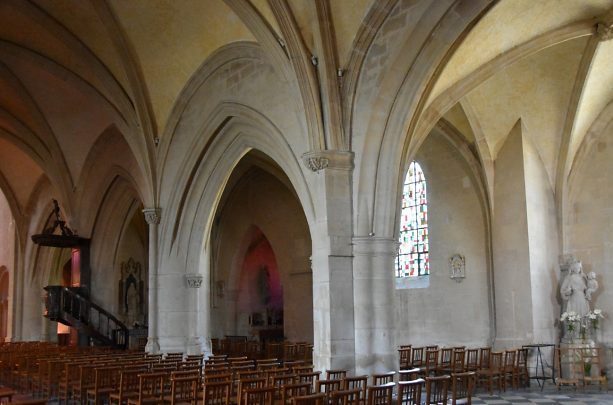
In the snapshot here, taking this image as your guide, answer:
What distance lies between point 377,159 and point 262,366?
416 cm

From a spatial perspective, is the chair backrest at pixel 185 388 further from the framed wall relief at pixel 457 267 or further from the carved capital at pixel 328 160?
the framed wall relief at pixel 457 267

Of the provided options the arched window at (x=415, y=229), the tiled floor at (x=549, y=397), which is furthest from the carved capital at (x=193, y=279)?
the tiled floor at (x=549, y=397)

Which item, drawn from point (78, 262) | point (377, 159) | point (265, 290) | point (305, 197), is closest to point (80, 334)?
point (78, 262)

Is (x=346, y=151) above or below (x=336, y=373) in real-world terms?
above

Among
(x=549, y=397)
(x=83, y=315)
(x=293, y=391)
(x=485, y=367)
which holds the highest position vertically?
(x=83, y=315)

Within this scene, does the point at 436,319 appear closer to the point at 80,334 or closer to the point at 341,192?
the point at 341,192

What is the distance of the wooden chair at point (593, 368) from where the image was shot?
14.2m

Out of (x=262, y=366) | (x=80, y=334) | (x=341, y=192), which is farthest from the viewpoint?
(x=80, y=334)

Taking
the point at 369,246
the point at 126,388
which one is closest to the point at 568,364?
the point at 369,246

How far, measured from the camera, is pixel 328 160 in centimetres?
1216

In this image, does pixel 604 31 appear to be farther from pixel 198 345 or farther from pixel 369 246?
pixel 198 345

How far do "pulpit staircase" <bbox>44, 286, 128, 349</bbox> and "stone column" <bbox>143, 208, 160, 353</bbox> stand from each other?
509 cm

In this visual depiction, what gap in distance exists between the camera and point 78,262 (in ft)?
83.0

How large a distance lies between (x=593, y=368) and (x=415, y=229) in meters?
6.40
